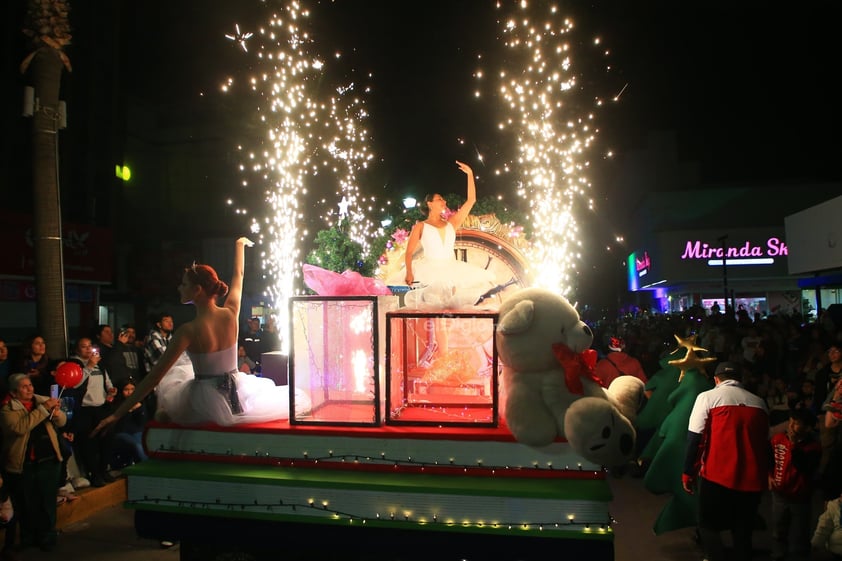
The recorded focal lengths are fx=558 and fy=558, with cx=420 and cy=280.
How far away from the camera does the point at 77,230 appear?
14.3 meters

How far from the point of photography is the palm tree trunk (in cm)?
695

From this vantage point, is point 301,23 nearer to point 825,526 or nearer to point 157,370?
point 157,370

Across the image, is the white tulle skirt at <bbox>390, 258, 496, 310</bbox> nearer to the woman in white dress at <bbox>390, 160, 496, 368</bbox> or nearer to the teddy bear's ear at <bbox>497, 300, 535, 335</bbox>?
the woman in white dress at <bbox>390, 160, 496, 368</bbox>

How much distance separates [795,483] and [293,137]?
27.2 ft

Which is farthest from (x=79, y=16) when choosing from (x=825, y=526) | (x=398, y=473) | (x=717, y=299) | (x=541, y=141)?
(x=717, y=299)

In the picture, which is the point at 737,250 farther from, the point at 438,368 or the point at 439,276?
the point at 438,368

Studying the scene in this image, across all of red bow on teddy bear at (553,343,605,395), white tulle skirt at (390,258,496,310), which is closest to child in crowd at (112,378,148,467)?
white tulle skirt at (390,258,496,310)

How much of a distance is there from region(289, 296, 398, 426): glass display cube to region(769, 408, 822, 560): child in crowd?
3.73 m

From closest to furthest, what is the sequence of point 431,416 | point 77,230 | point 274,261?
point 431,416 < point 274,261 < point 77,230

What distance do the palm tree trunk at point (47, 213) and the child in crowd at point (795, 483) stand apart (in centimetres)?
804

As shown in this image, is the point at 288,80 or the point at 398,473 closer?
the point at 398,473

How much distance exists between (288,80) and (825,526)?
9.04m

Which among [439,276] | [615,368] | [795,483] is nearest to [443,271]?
[439,276]

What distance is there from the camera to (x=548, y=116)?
29.9ft
